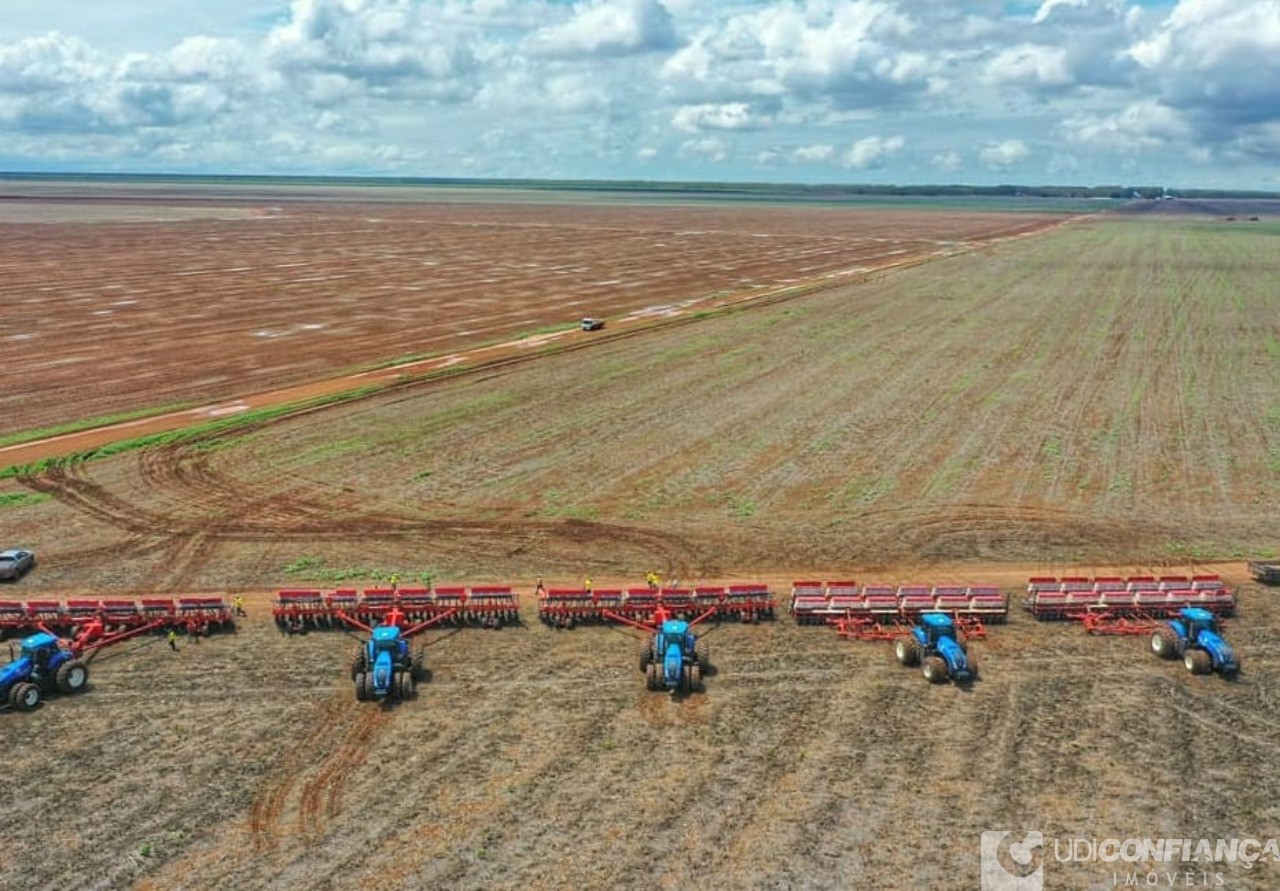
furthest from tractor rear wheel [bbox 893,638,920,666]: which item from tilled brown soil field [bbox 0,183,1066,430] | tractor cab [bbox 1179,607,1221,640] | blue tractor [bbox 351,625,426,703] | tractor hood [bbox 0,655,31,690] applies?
tilled brown soil field [bbox 0,183,1066,430]

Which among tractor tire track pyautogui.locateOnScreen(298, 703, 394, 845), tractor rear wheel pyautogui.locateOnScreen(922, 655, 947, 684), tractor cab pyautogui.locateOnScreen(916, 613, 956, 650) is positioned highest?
tractor cab pyautogui.locateOnScreen(916, 613, 956, 650)

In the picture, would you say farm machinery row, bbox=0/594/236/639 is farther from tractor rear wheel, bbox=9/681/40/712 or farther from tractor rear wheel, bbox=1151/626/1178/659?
tractor rear wheel, bbox=1151/626/1178/659

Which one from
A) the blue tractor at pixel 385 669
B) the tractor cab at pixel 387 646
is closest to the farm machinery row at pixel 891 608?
the blue tractor at pixel 385 669

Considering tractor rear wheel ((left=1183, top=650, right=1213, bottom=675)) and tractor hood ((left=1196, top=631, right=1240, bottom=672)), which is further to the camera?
tractor rear wheel ((left=1183, top=650, right=1213, bottom=675))

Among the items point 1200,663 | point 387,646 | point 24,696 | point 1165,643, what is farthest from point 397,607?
point 1200,663

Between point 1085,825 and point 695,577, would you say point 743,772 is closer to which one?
point 1085,825

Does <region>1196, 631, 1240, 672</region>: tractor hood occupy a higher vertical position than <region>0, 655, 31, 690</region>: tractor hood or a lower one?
higher

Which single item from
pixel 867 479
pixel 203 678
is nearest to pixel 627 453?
pixel 867 479
